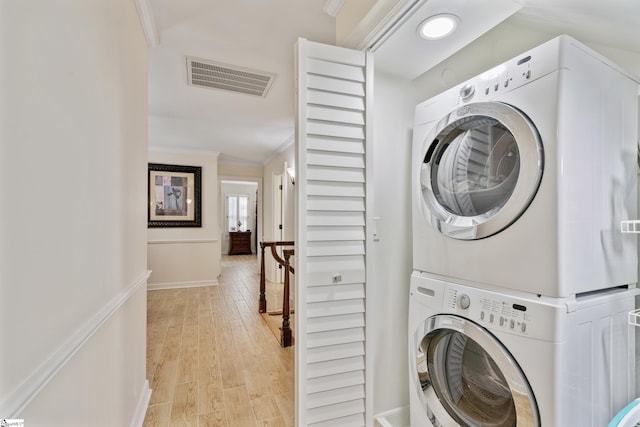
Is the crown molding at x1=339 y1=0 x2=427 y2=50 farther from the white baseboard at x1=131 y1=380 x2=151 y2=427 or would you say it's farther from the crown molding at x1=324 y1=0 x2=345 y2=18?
the white baseboard at x1=131 y1=380 x2=151 y2=427

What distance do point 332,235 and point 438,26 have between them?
1.09 meters

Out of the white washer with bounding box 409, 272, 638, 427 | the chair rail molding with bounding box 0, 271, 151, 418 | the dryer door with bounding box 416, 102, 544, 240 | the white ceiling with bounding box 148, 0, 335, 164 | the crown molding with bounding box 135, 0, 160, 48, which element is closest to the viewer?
the chair rail molding with bounding box 0, 271, 151, 418

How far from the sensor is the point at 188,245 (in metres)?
5.09

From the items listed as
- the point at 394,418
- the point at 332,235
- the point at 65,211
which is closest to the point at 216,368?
the point at 394,418

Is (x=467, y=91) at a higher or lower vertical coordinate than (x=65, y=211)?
higher

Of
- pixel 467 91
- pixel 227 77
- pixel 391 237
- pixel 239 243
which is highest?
pixel 227 77

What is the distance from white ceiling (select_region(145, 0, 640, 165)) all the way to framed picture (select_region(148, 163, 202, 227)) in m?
1.01

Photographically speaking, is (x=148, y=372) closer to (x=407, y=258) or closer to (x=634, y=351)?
(x=407, y=258)

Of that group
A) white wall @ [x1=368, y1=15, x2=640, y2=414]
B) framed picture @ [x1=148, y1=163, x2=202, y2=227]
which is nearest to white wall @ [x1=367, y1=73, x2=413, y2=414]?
white wall @ [x1=368, y1=15, x2=640, y2=414]

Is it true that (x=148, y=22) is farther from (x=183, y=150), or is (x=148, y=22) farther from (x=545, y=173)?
(x=183, y=150)

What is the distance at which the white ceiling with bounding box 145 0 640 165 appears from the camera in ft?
4.04

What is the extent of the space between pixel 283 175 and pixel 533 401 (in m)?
4.38

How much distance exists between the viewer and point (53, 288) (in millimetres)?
716

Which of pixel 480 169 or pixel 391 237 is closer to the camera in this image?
pixel 480 169
